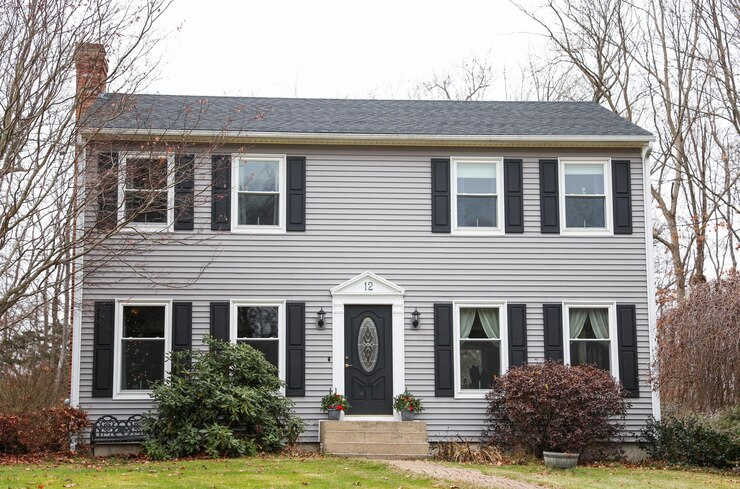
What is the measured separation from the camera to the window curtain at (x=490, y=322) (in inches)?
635

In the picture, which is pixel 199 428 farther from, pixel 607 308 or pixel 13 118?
pixel 607 308

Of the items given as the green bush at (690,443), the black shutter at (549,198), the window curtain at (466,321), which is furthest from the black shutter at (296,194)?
the green bush at (690,443)

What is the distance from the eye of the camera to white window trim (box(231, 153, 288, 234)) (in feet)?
52.1

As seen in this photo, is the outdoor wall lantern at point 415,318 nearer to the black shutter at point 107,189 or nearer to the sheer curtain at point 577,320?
the sheer curtain at point 577,320

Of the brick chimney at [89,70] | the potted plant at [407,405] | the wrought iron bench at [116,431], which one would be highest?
the brick chimney at [89,70]

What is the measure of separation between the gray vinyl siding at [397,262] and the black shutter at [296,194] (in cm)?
12

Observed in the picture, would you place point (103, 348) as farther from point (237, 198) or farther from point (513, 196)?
point (513, 196)

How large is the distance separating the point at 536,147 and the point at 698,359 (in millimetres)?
4815

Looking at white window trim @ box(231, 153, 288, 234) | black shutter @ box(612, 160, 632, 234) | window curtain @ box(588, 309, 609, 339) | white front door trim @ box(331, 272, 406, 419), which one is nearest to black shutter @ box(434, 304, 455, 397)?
white front door trim @ box(331, 272, 406, 419)

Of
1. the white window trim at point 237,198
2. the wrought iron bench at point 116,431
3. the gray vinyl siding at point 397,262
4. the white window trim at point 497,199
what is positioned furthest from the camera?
the white window trim at point 497,199

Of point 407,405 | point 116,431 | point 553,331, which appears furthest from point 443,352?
point 116,431

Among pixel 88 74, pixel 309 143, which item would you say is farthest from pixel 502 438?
pixel 88 74

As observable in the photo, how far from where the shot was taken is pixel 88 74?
12516mm

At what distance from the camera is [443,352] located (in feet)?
52.0
